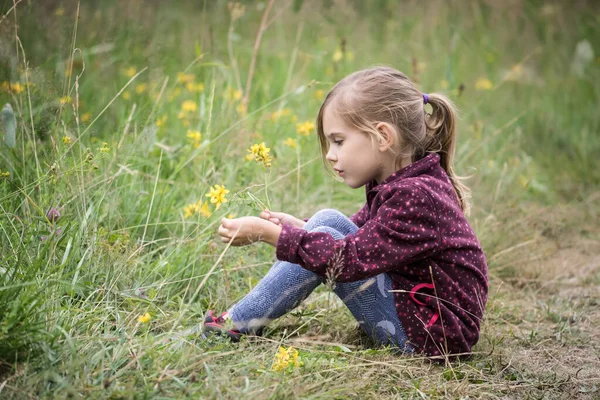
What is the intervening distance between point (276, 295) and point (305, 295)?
0.29 feet

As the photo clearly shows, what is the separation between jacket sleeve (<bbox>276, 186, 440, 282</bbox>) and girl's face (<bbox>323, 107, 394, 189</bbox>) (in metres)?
0.19

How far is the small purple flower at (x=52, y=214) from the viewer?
1.92m

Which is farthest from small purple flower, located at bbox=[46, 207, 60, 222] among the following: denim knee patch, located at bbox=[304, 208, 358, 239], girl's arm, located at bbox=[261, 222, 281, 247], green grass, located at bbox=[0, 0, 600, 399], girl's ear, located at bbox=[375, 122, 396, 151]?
girl's ear, located at bbox=[375, 122, 396, 151]

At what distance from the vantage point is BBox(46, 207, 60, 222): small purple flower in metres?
1.92

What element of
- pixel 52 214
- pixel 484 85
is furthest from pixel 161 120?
pixel 484 85

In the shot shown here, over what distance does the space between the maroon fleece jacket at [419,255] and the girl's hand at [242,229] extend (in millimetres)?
67

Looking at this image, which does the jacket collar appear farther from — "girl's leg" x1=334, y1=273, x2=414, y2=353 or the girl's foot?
the girl's foot

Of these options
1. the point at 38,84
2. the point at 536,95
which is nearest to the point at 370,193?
the point at 38,84

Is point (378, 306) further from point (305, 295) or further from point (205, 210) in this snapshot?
point (205, 210)

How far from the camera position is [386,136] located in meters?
2.00

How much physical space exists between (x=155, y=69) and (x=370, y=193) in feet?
4.14

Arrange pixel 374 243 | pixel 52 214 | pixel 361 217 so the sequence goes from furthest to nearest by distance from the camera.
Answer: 1. pixel 361 217
2. pixel 52 214
3. pixel 374 243

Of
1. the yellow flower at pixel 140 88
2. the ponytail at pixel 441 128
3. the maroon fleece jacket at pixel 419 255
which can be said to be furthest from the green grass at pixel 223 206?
the ponytail at pixel 441 128

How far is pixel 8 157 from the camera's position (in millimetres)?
2361
